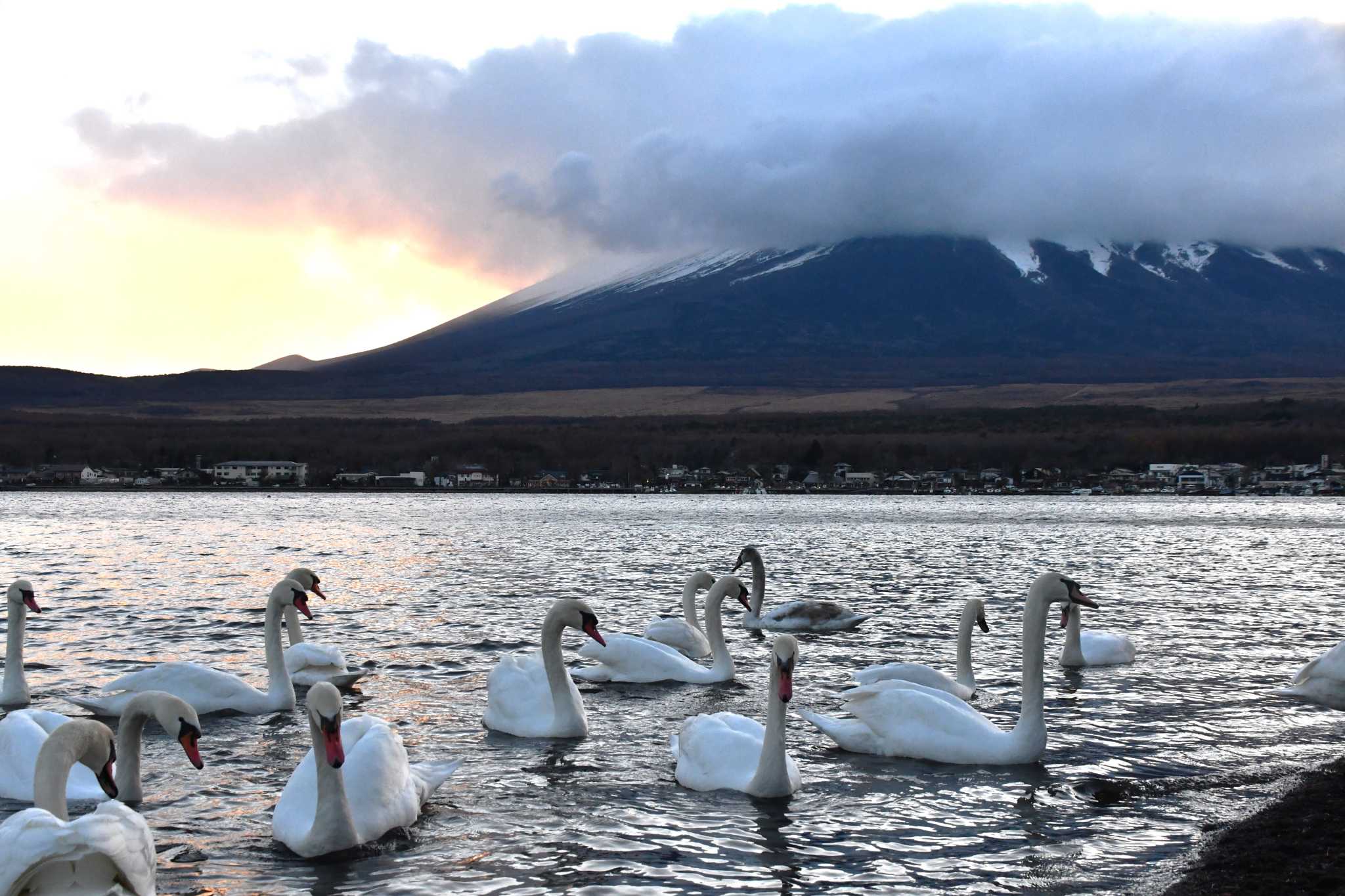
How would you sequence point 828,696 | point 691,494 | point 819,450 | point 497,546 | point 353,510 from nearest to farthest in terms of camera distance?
point 828,696
point 497,546
point 353,510
point 691,494
point 819,450

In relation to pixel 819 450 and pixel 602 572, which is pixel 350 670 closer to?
pixel 602 572

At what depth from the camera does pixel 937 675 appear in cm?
1459

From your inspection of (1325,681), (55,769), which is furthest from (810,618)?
(55,769)

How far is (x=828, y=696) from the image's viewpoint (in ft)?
50.8

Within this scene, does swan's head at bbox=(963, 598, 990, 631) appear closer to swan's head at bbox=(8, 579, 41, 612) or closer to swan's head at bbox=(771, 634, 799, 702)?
swan's head at bbox=(771, 634, 799, 702)

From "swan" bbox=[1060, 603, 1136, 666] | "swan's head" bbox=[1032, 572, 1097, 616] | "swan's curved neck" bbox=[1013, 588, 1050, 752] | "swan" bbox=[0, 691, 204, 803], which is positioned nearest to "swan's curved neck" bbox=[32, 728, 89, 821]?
"swan" bbox=[0, 691, 204, 803]

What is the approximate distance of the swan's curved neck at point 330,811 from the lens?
30.5ft

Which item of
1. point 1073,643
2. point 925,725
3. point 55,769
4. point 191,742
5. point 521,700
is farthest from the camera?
point 1073,643

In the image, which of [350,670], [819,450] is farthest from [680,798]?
[819,450]

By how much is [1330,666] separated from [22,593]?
1335cm

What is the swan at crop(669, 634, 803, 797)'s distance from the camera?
1059 cm

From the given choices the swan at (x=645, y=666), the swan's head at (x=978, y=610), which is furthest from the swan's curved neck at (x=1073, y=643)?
the swan at (x=645, y=666)

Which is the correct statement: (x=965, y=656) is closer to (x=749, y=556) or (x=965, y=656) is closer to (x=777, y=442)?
(x=749, y=556)

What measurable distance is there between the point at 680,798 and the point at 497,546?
116ft
